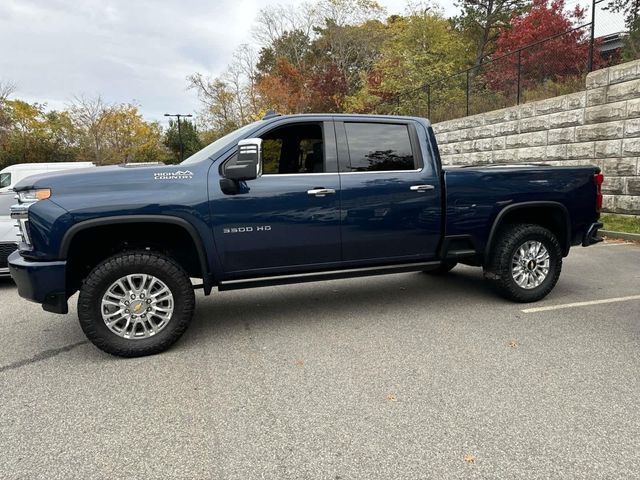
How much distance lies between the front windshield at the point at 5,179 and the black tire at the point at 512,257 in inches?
574

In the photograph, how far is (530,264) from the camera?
16.8ft

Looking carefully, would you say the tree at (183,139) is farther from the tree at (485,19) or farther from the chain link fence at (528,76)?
the chain link fence at (528,76)

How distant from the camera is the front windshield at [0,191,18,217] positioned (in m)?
6.87

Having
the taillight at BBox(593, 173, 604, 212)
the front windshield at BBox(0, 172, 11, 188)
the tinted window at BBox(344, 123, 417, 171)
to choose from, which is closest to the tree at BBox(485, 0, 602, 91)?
the taillight at BBox(593, 173, 604, 212)

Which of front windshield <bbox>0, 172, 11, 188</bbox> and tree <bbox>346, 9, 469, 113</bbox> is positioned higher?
tree <bbox>346, 9, 469, 113</bbox>

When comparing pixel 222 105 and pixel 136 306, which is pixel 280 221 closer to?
pixel 136 306

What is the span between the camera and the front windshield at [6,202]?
6.87 m

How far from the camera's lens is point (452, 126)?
588 inches

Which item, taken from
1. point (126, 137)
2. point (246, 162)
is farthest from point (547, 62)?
point (126, 137)

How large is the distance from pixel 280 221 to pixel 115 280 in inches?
57.8

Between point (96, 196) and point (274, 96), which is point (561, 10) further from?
point (96, 196)

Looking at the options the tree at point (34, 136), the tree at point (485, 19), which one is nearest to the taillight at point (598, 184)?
the tree at point (485, 19)

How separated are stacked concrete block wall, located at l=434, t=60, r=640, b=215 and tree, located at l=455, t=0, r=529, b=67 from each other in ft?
60.8

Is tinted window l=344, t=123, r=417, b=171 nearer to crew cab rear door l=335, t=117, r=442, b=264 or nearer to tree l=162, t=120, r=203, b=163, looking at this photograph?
crew cab rear door l=335, t=117, r=442, b=264
